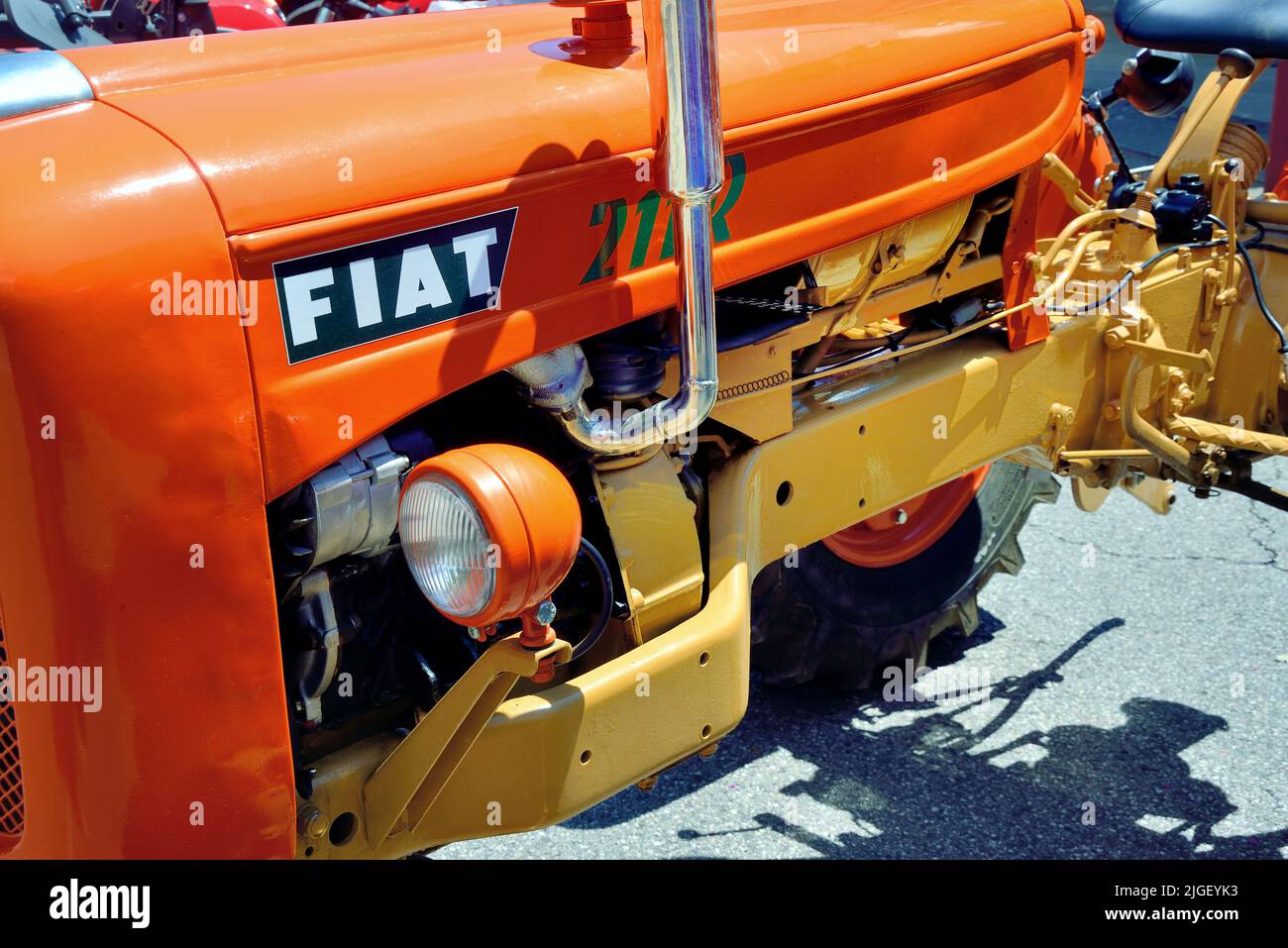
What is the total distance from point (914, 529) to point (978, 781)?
0.64 m

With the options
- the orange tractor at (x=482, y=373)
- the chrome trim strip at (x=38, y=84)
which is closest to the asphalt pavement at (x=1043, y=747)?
the orange tractor at (x=482, y=373)

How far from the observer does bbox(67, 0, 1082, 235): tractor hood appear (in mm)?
1572

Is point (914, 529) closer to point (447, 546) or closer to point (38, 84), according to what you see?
point (447, 546)

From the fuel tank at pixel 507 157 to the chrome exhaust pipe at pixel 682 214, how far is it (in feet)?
0.25

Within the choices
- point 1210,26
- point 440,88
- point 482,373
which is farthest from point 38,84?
point 1210,26

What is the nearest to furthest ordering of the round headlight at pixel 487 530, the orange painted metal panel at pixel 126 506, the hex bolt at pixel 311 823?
1. the orange painted metal panel at pixel 126 506
2. the round headlight at pixel 487 530
3. the hex bolt at pixel 311 823

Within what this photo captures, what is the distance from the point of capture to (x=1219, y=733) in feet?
10.1

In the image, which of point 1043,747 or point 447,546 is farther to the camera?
point 1043,747

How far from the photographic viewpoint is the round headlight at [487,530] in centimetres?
155

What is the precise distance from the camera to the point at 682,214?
164 centimetres

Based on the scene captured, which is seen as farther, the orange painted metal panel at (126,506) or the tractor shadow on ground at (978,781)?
the tractor shadow on ground at (978,781)

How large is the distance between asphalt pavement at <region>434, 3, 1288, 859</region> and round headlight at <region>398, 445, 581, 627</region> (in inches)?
47.5

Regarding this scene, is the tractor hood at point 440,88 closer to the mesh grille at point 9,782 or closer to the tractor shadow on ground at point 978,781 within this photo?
the mesh grille at point 9,782

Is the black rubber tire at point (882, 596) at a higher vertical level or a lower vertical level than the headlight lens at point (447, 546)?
lower
